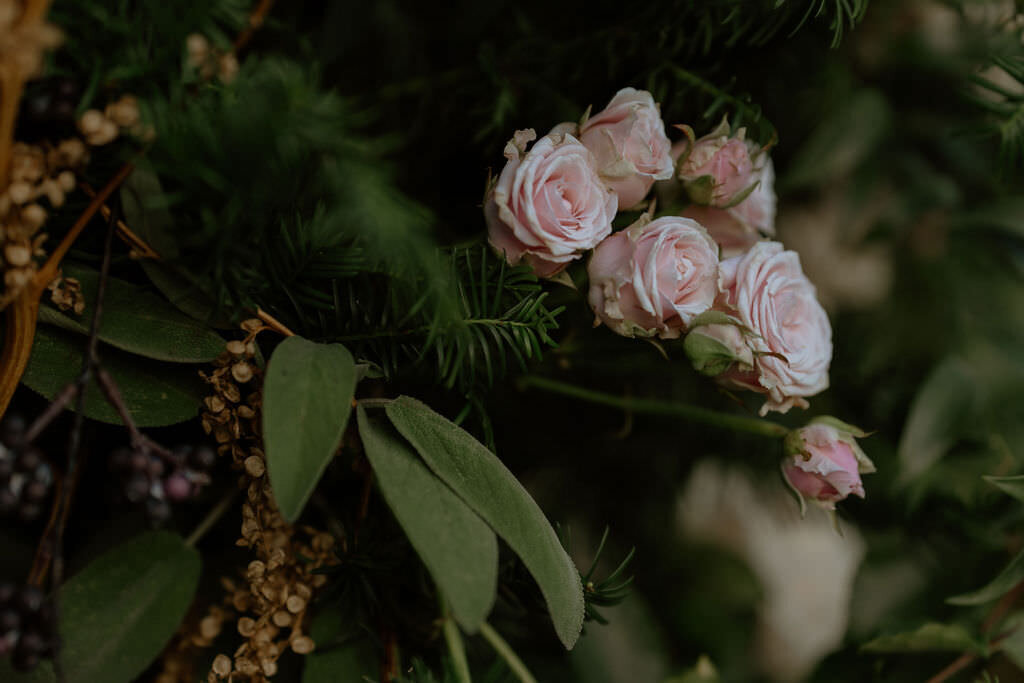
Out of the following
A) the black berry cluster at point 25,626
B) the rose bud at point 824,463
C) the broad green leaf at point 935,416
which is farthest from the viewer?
the broad green leaf at point 935,416

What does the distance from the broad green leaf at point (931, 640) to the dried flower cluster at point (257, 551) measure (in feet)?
1.08

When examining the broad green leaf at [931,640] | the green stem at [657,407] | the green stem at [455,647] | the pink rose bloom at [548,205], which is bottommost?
the broad green leaf at [931,640]

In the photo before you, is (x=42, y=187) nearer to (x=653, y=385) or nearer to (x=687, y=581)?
(x=653, y=385)

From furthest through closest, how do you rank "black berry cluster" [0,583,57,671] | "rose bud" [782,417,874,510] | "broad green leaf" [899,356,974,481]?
"broad green leaf" [899,356,974,481], "rose bud" [782,417,874,510], "black berry cluster" [0,583,57,671]

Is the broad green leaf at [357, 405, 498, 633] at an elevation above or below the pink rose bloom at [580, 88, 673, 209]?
below

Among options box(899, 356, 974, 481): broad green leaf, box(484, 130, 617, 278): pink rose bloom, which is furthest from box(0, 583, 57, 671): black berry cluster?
box(899, 356, 974, 481): broad green leaf

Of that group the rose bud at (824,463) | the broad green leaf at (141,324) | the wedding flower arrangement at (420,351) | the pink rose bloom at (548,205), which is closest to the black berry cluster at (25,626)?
the wedding flower arrangement at (420,351)

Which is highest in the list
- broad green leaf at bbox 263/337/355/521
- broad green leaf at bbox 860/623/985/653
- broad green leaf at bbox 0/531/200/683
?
broad green leaf at bbox 263/337/355/521

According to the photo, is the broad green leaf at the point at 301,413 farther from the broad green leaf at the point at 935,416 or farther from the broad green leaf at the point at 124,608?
the broad green leaf at the point at 935,416

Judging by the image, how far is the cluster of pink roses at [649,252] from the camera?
1.14 feet

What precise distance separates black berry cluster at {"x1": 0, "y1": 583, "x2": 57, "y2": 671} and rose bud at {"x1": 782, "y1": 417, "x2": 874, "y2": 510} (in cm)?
33

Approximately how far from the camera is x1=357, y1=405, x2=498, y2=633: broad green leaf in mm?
277

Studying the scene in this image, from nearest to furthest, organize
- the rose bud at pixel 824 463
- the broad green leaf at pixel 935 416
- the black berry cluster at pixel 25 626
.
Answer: the black berry cluster at pixel 25 626 < the rose bud at pixel 824 463 < the broad green leaf at pixel 935 416

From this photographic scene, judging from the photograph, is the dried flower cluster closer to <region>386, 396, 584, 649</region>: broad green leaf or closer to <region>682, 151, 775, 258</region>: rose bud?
<region>386, 396, 584, 649</region>: broad green leaf
